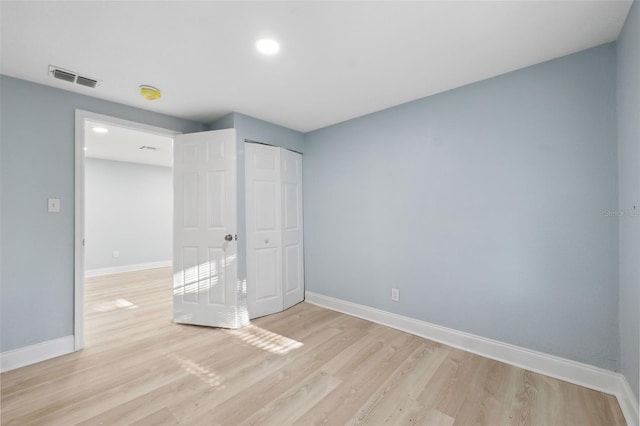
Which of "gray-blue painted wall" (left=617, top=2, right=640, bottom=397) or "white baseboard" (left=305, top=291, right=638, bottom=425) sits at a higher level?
"gray-blue painted wall" (left=617, top=2, right=640, bottom=397)

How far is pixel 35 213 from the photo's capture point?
7.58 ft

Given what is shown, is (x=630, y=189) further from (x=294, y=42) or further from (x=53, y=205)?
(x=53, y=205)

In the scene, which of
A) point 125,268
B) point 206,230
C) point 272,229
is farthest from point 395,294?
point 125,268

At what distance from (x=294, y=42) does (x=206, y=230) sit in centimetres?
215

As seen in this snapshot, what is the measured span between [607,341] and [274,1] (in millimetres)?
3066

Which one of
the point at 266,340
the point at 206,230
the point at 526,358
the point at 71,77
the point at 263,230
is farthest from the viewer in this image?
the point at 263,230

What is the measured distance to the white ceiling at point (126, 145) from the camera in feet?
13.0

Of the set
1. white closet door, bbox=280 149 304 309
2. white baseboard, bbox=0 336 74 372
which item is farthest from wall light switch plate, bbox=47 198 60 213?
white closet door, bbox=280 149 304 309

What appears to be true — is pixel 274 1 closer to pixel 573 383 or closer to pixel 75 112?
pixel 75 112

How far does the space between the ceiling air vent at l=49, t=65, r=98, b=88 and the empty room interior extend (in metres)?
0.04

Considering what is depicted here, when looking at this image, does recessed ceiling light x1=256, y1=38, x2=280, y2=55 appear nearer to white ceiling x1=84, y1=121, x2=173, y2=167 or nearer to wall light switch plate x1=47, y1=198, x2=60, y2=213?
white ceiling x1=84, y1=121, x2=173, y2=167

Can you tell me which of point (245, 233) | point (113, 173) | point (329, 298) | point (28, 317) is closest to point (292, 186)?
point (245, 233)

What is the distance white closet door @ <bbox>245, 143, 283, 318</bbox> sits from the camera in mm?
3176

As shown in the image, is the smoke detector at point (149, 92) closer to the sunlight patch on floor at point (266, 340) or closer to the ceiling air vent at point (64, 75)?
the ceiling air vent at point (64, 75)
